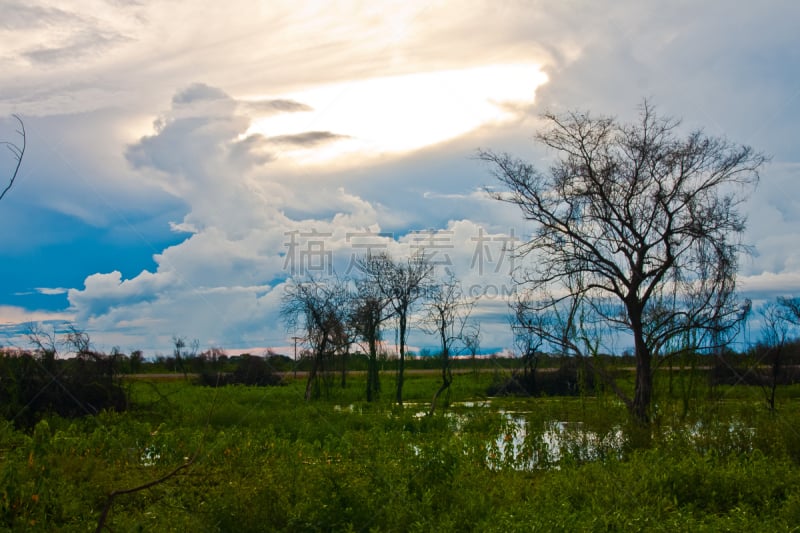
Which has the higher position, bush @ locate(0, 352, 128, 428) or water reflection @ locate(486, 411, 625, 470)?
bush @ locate(0, 352, 128, 428)

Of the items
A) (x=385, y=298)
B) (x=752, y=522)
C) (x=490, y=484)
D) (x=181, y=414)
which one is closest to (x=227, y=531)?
(x=490, y=484)

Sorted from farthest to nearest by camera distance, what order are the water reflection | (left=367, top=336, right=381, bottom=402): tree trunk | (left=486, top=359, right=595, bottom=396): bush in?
Answer: 1. (left=486, top=359, right=595, bottom=396): bush
2. (left=367, top=336, right=381, bottom=402): tree trunk
3. the water reflection

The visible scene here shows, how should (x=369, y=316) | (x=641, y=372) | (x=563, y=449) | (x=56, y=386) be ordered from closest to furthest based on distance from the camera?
(x=563, y=449)
(x=641, y=372)
(x=56, y=386)
(x=369, y=316)

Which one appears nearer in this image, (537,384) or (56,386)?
(56,386)

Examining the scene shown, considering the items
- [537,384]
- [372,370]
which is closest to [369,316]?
[372,370]

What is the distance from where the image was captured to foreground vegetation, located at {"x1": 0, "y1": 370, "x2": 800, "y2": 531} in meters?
7.25

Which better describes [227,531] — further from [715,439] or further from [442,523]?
[715,439]

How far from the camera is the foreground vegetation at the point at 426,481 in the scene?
23.8 ft

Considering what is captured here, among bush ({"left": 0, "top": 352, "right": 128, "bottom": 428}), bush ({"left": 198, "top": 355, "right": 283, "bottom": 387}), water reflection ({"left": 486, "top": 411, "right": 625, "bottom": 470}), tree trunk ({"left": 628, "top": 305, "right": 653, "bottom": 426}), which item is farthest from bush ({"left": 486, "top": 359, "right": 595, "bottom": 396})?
water reflection ({"left": 486, "top": 411, "right": 625, "bottom": 470})

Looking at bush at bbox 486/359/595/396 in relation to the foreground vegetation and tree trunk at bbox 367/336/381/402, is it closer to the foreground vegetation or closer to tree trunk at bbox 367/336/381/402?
tree trunk at bbox 367/336/381/402

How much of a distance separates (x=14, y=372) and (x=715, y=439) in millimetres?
14369

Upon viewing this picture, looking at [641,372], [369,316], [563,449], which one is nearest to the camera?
[563,449]

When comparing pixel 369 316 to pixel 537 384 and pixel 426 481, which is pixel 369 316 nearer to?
pixel 537 384

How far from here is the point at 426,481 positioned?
8.62 metres
